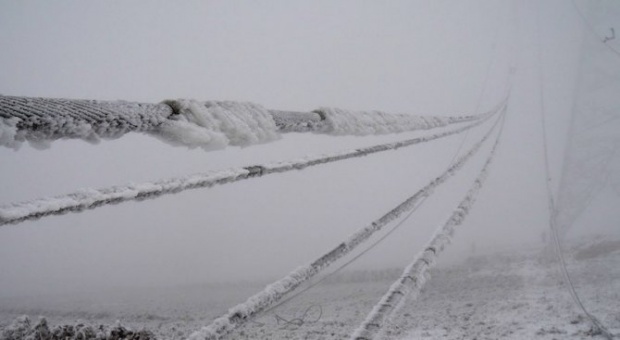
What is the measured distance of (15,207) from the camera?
81 centimetres

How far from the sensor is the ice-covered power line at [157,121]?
906 millimetres

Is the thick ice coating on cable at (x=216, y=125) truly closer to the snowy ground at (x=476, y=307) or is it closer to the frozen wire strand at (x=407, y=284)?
the frozen wire strand at (x=407, y=284)

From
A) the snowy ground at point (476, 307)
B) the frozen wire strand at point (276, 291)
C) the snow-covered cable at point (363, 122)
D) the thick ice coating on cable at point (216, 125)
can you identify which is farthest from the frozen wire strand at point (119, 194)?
the snowy ground at point (476, 307)

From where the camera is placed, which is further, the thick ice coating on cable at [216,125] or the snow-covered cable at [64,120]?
the thick ice coating on cable at [216,125]

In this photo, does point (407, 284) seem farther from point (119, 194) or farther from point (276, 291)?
point (119, 194)

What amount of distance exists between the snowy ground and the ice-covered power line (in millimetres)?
1414

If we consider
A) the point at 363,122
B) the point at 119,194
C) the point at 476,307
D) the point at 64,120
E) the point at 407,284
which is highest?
the point at 363,122

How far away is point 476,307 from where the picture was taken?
858 cm

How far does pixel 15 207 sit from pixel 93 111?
0.37m

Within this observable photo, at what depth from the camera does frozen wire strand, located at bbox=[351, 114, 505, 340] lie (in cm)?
156

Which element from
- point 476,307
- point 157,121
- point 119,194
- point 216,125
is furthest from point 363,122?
point 476,307

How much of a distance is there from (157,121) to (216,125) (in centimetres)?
25

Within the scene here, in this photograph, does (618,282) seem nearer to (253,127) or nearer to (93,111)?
(253,127)

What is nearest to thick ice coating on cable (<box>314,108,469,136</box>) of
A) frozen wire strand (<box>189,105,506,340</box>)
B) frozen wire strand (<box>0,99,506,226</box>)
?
frozen wire strand (<box>189,105,506,340</box>)
